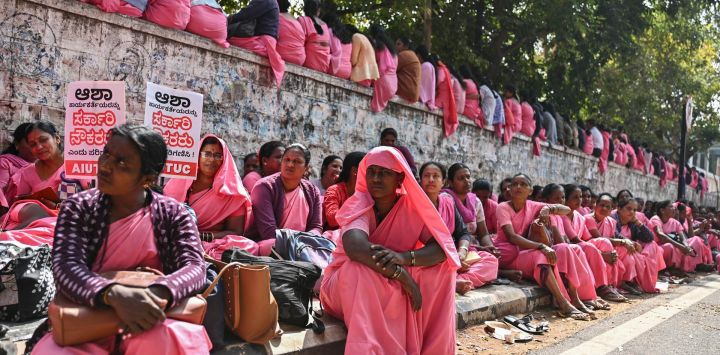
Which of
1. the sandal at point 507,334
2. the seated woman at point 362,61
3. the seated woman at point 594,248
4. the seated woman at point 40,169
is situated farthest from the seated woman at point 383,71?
the seated woman at point 40,169

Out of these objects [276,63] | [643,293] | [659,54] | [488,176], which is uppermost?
[659,54]

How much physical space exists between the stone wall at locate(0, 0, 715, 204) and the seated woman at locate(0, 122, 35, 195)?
200mm

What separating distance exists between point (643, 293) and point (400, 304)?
6.01 metres

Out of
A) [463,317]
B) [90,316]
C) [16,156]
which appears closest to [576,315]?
[463,317]

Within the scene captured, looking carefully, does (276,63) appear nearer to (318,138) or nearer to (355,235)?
(318,138)

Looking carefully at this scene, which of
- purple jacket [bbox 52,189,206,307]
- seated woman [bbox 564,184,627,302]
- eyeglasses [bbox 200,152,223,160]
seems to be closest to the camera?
purple jacket [bbox 52,189,206,307]

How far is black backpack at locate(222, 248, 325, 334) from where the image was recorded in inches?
150

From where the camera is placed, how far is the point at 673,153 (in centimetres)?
3123

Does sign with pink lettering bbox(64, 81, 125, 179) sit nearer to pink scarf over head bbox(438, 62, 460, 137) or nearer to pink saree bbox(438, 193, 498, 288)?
pink saree bbox(438, 193, 498, 288)

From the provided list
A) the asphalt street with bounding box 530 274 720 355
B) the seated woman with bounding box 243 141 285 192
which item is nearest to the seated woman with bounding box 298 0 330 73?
the seated woman with bounding box 243 141 285 192

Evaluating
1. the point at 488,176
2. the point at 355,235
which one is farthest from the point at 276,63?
the point at 488,176

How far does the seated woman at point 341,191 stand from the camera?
597 cm

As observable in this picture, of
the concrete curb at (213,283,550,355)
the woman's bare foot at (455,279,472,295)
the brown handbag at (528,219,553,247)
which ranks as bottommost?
the concrete curb at (213,283,550,355)

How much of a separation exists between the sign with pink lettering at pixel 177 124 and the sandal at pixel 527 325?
313 cm
